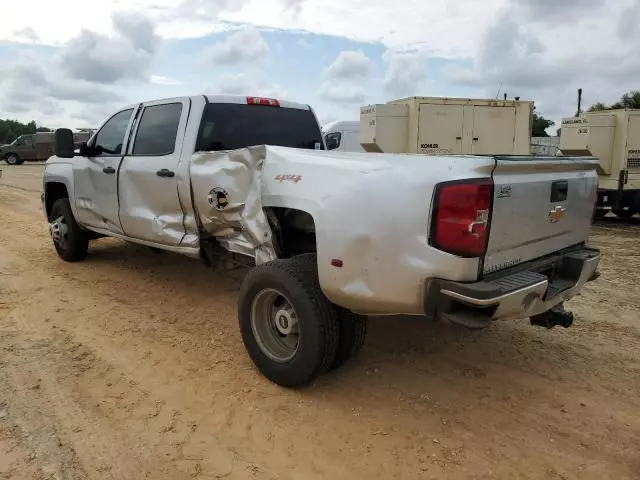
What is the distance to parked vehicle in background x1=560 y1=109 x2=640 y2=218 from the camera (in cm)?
1177

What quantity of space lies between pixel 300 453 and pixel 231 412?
1.95ft

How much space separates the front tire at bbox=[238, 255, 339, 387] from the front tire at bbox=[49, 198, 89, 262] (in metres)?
3.84

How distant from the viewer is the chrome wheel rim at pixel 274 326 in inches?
141

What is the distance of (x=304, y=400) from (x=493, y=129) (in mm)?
12756

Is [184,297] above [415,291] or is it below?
below

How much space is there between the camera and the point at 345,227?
9.96ft

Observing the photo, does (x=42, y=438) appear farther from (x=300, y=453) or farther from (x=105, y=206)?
(x=105, y=206)

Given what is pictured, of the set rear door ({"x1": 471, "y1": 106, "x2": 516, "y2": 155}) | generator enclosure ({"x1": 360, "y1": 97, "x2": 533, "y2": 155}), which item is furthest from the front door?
rear door ({"x1": 471, "y1": 106, "x2": 516, "y2": 155})

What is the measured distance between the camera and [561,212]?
341 cm

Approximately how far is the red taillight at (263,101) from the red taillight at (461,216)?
2840 mm

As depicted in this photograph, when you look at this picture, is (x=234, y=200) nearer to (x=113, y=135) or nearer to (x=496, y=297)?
(x=496, y=297)

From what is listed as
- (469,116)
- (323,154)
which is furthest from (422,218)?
(469,116)

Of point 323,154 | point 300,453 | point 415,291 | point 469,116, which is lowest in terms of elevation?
point 300,453

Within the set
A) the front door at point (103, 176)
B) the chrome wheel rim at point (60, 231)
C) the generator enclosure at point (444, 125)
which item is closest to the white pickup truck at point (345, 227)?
the front door at point (103, 176)
